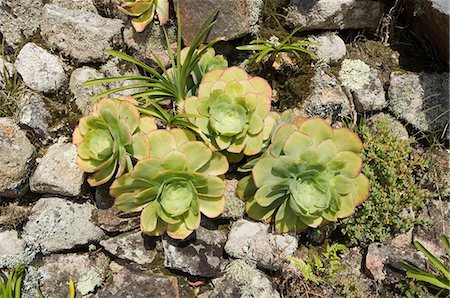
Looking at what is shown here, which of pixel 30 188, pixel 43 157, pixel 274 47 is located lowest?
pixel 30 188

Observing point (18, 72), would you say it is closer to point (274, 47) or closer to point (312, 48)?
point (274, 47)

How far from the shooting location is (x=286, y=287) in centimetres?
253

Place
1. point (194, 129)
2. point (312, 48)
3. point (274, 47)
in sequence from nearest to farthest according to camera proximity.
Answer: point (194, 129)
point (274, 47)
point (312, 48)

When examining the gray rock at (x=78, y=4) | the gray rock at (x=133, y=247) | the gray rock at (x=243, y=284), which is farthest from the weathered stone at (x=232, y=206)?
the gray rock at (x=78, y=4)

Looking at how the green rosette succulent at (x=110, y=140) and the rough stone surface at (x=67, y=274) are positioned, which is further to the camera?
the rough stone surface at (x=67, y=274)

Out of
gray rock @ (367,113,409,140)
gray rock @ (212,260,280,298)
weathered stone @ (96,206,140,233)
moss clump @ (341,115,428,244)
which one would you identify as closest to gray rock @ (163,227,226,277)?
gray rock @ (212,260,280,298)

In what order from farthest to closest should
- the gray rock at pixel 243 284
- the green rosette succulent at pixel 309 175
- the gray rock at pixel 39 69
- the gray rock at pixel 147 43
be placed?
the gray rock at pixel 147 43 → the gray rock at pixel 39 69 → the gray rock at pixel 243 284 → the green rosette succulent at pixel 309 175

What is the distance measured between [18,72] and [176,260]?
1.32m

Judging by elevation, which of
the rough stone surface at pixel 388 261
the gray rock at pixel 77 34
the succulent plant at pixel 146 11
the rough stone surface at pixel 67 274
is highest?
the succulent plant at pixel 146 11

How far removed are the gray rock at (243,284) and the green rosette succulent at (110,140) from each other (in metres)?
0.72

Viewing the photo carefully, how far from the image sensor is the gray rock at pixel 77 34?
2766 millimetres

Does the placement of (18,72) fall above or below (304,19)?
below

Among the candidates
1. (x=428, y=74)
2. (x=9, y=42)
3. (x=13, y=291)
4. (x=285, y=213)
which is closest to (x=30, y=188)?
(x=13, y=291)

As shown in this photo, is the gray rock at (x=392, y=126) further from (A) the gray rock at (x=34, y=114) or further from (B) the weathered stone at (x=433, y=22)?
(A) the gray rock at (x=34, y=114)
